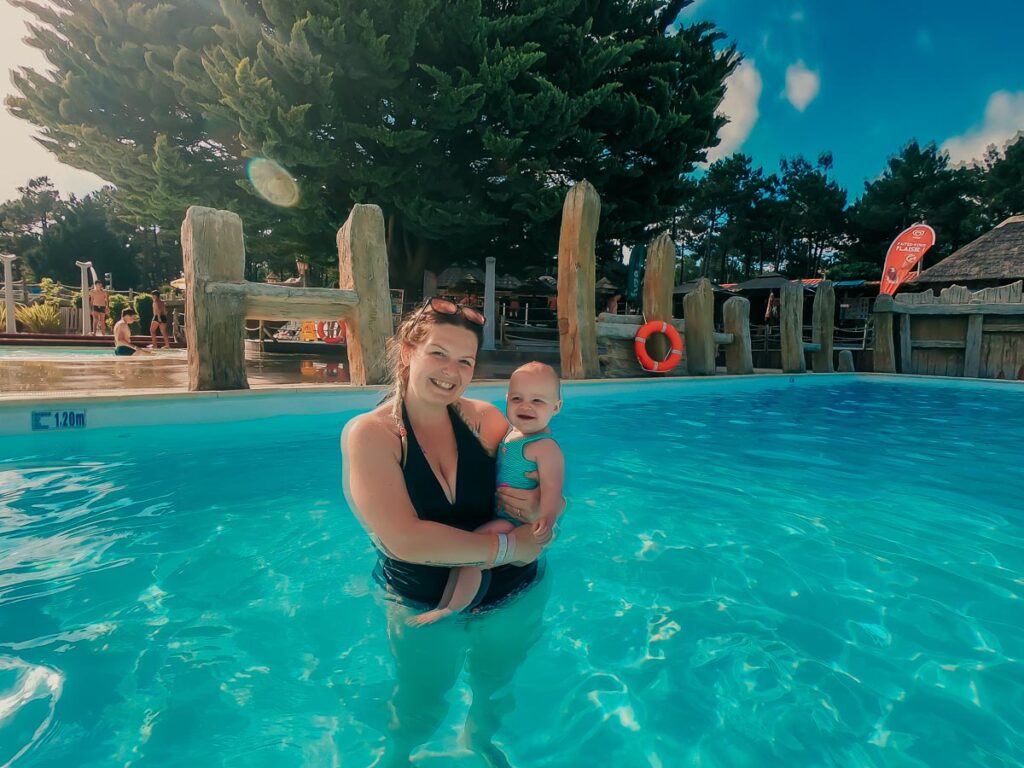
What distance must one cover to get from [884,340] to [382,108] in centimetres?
1336

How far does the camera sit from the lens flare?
13.1 meters

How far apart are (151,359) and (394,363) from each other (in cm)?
1003

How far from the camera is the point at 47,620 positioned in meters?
2.38

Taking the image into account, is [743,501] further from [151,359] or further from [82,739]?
[151,359]

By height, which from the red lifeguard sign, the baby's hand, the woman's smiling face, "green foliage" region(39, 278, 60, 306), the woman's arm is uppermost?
"green foliage" region(39, 278, 60, 306)

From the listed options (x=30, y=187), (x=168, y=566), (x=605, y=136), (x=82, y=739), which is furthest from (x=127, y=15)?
(x=30, y=187)

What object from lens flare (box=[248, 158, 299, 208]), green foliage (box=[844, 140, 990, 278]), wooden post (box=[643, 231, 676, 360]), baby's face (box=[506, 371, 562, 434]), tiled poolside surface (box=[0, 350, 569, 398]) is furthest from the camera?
green foliage (box=[844, 140, 990, 278])

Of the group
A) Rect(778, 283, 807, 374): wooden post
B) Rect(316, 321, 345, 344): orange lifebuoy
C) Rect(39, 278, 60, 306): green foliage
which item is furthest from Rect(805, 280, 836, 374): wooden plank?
Rect(39, 278, 60, 306): green foliage

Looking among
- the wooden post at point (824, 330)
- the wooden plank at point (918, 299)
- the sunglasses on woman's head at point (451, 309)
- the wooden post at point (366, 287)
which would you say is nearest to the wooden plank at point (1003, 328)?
the wooden plank at point (918, 299)

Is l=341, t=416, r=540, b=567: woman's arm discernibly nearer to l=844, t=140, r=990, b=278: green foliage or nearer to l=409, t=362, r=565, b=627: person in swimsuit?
l=409, t=362, r=565, b=627: person in swimsuit

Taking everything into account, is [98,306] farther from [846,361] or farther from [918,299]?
[918,299]

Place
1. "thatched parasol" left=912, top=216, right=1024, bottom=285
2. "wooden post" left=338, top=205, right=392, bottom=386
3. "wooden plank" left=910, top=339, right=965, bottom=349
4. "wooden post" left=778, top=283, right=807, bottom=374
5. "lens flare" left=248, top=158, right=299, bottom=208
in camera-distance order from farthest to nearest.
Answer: "thatched parasol" left=912, top=216, right=1024, bottom=285, "lens flare" left=248, top=158, right=299, bottom=208, "wooden plank" left=910, top=339, right=965, bottom=349, "wooden post" left=778, top=283, right=807, bottom=374, "wooden post" left=338, top=205, right=392, bottom=386

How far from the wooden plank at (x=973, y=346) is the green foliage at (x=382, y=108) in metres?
8.05

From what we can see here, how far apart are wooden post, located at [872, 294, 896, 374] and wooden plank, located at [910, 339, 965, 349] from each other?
448 mm
